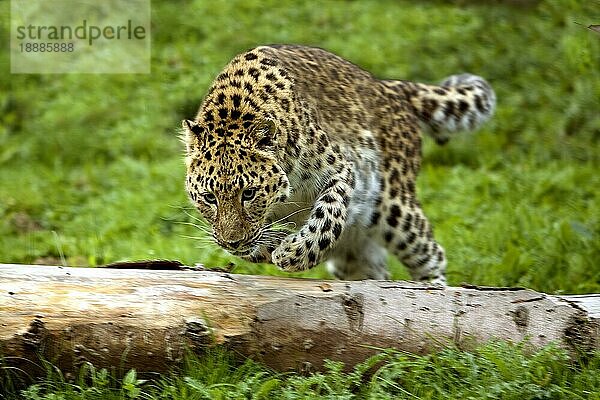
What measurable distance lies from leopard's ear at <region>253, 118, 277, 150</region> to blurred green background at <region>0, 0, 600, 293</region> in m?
1.91

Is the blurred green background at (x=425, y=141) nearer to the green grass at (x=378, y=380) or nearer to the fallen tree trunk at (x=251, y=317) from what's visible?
the fallen tree trunk at (x=251, y=317)

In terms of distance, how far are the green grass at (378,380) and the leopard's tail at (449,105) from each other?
130 inches

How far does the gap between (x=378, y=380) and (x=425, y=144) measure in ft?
22.5

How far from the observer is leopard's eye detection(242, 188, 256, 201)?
673 centimetres

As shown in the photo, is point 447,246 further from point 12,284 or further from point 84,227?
point 12,284

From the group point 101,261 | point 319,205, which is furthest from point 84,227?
point 319,205

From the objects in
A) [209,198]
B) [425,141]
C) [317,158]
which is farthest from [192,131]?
[425,141]

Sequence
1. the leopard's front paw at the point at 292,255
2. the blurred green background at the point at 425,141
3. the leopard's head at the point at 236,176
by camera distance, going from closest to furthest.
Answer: the leopard's head at the point at 236,176, the leopard's front paw at the point at 292,255, the blurred green background at the point at 425,141

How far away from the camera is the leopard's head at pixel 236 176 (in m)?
6.70

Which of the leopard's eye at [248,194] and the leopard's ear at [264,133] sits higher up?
the leopard's ear at [264,133]

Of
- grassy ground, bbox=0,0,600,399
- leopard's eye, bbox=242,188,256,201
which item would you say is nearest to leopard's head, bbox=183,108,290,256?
leopard's eye, bbox=242,188,256,201

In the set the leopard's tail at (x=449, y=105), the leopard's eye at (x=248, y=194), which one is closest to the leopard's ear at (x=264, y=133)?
the leopard's eye at (x=248, y=194)

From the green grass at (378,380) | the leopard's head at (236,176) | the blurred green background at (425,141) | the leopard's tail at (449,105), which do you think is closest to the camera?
the green grass at (378,380)

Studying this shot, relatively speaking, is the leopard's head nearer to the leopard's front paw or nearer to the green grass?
the leopard's front paw
